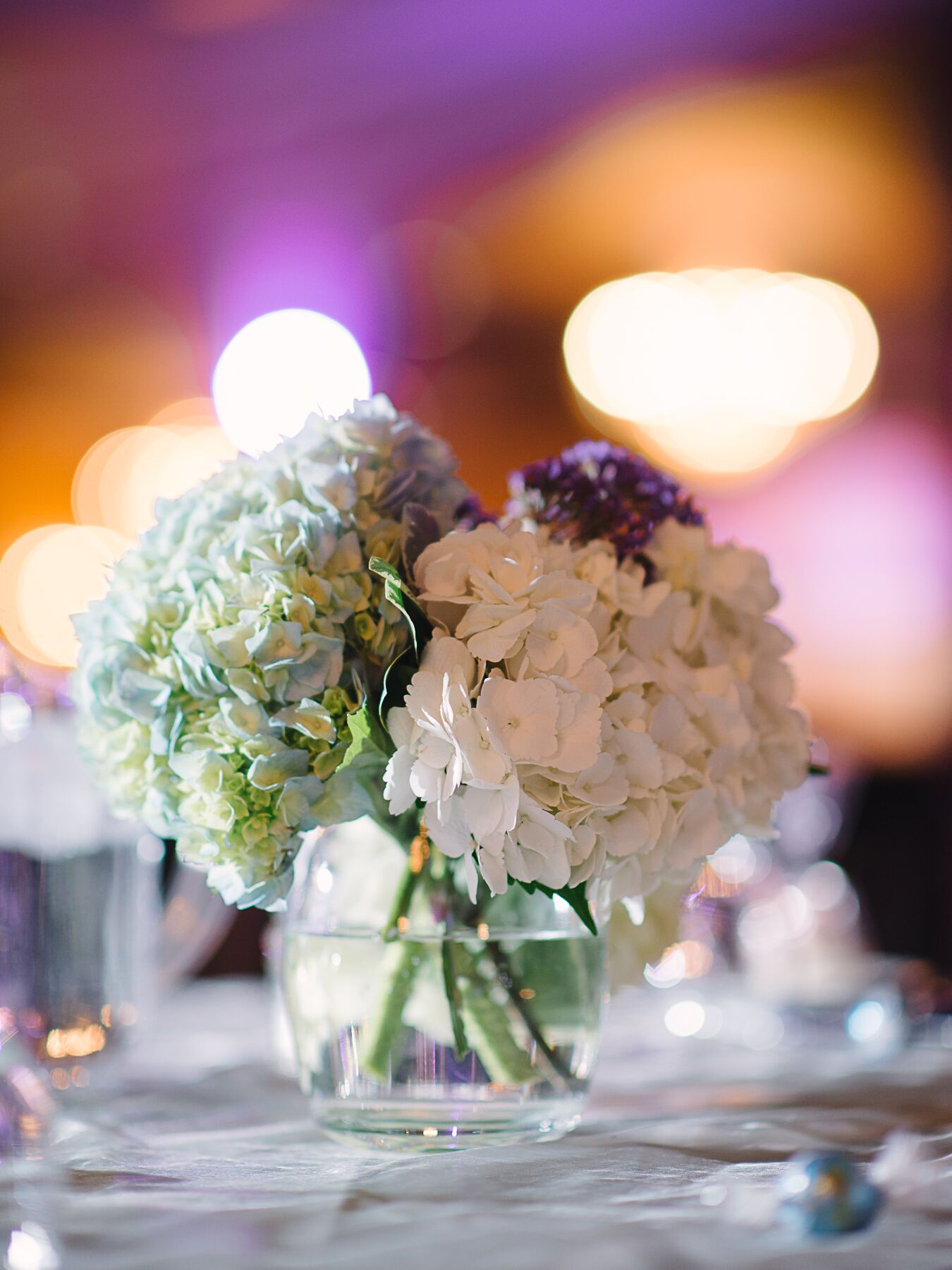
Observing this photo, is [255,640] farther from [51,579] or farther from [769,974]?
[51,579]

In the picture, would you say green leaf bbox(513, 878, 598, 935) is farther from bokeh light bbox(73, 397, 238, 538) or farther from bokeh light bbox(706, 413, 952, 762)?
bokeh light bbox(73, 397, 238, 538)

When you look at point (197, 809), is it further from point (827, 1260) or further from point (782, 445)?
point (782, 445)

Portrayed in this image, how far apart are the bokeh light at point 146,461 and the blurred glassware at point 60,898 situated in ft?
10.8

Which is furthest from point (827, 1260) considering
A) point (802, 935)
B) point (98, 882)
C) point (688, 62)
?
point (688, 62)

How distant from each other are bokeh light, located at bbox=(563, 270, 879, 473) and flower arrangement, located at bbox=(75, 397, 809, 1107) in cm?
314

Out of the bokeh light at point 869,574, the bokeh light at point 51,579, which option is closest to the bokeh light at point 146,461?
the bokeh light at point 51,579

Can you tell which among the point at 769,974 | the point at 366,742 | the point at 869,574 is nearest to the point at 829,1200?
the point at 366,742

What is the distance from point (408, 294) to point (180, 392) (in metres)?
0.79

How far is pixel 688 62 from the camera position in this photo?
11.4ft

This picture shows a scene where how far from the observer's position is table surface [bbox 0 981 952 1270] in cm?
43

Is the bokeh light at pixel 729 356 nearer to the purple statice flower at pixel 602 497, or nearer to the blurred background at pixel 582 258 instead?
the blurred background at pixel 582 258

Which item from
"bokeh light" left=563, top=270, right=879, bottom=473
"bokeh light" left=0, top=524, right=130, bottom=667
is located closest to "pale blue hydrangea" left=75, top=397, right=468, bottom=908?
A: "bokeh light" left=563, top=270, right=879, bottom=473

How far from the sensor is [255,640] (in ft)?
1.76

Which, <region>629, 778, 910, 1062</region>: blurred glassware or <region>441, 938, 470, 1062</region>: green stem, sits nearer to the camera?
<region>441, 938, 470, 1062</region>: green stem
